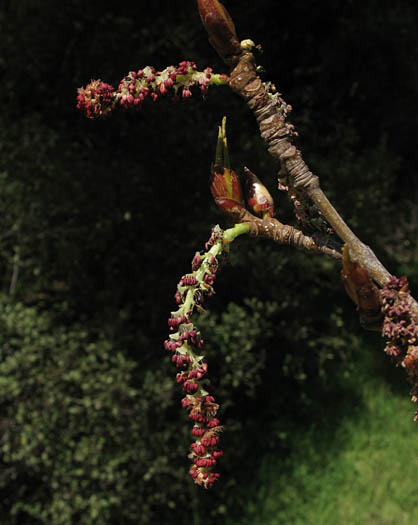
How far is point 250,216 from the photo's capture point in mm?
540

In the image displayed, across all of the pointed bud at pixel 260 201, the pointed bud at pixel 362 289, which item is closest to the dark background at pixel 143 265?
the pointed bud at pixel 260 201

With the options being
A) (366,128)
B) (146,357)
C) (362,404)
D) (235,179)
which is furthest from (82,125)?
(235,179)

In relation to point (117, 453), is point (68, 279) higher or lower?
higher

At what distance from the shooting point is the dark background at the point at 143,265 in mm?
2574

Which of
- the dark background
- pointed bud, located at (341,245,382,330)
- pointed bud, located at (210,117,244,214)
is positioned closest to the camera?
pointed bud, located at (341,245,382,330)

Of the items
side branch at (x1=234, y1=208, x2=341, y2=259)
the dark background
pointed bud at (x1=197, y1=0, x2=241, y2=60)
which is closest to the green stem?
side branch at (x1=234, y1=208, x2=341, y2=259)

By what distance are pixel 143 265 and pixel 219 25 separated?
8.55 feet

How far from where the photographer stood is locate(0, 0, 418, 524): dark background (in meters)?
2.57

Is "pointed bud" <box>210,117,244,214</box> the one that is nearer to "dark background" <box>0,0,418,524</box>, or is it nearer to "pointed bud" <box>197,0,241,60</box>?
"pointed bud" <box>197,0,241,60</box>

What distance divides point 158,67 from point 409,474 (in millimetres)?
2154

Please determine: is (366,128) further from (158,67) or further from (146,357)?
(146,357)

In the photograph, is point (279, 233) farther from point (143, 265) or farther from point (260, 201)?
point (143, 265)

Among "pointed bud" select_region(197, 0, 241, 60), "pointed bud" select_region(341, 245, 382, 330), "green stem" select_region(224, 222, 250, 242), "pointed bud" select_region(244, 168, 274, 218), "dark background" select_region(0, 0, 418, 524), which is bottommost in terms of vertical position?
"pointed bud" select_region(341, 245, 382, 330)

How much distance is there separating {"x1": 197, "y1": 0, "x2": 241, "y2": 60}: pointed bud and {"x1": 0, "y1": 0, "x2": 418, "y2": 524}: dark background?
2194 mm
